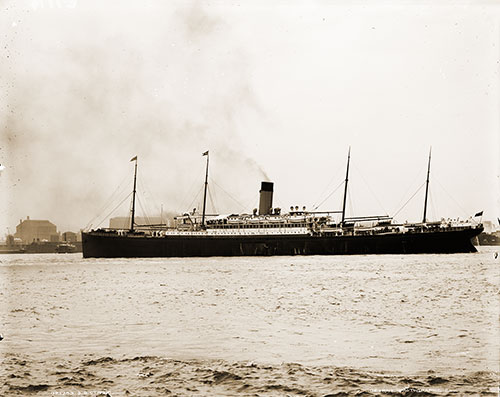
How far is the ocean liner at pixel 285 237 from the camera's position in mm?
41000

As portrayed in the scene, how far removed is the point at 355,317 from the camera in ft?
30.9

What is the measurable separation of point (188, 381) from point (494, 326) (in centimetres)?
549

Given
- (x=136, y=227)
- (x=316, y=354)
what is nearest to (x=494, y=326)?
(x=316, y=354)

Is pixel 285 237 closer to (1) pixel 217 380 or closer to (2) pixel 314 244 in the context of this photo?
(2) pixel 314 244

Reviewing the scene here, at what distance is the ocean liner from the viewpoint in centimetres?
4100

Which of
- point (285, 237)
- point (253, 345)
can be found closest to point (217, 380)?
point (253, 345)

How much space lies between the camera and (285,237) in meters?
41.0

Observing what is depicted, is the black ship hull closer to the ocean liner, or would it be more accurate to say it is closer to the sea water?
the ocean liner

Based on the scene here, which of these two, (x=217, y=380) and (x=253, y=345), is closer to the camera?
(x=217, y=380)

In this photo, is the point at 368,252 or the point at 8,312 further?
the point at 368,252

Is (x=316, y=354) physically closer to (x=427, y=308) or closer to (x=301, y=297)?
(x=427, y=308)

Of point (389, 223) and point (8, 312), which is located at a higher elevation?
point (389, 223)

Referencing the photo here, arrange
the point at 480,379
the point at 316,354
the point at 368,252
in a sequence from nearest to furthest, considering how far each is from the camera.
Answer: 1. the point at 480,379
2. the point at 316,354
3. the point at 368,252

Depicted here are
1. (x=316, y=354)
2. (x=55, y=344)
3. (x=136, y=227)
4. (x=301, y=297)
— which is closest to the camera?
(x=316, y=354)
